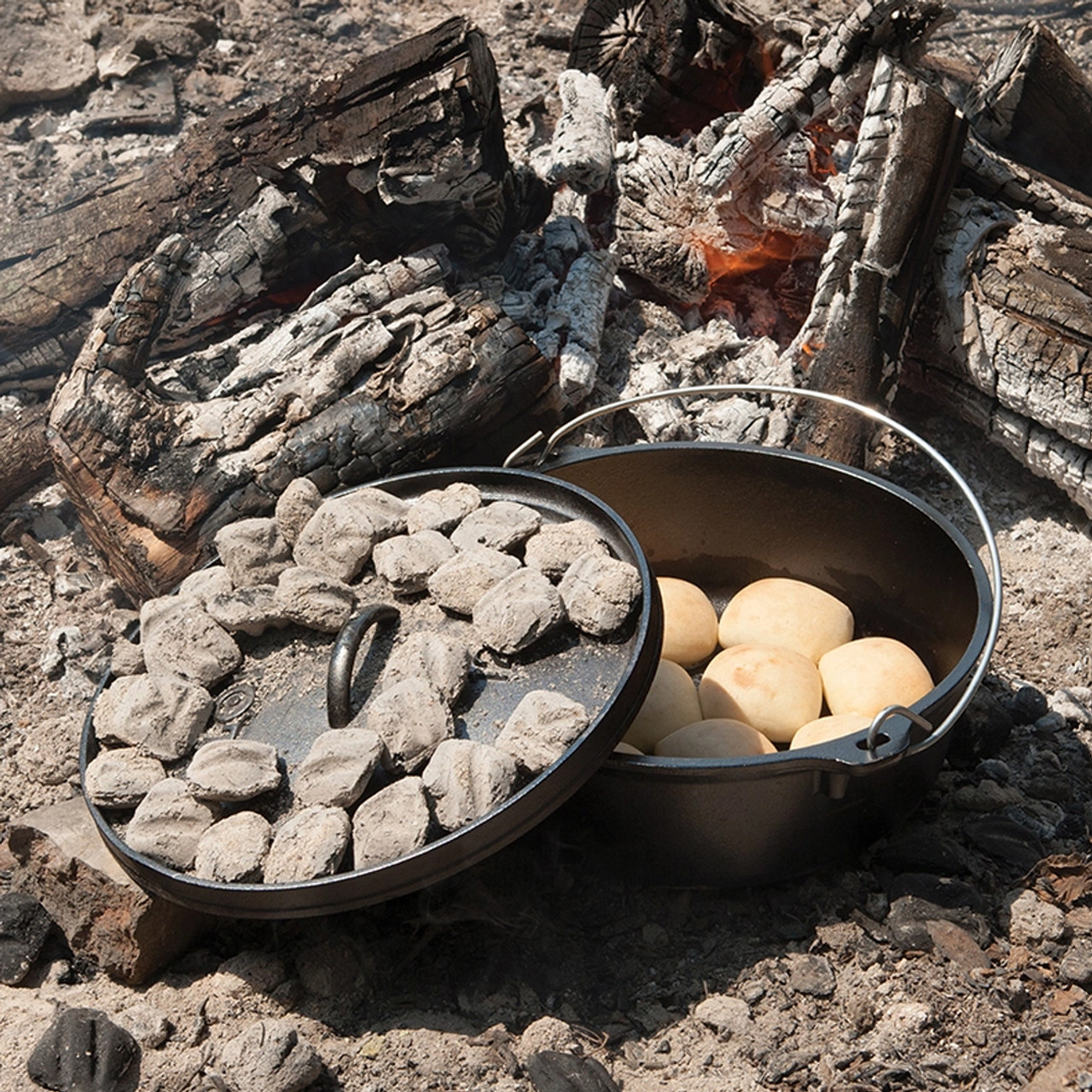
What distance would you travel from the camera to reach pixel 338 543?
1.64m

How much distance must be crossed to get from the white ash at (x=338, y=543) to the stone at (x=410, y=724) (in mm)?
336

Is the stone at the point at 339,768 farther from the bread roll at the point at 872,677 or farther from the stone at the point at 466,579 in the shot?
the bread roll at the point at 872,677

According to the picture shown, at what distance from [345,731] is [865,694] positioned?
1013mm

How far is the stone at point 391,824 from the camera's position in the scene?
1.24m

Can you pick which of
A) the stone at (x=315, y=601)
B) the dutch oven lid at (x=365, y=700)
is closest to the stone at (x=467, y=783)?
the dutch oven lid at (x=365, y=700)

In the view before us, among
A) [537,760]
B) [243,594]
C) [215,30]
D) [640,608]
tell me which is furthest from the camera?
[215,30]

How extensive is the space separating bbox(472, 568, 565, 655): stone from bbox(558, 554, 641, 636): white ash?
0.08 ft

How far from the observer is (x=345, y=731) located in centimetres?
134

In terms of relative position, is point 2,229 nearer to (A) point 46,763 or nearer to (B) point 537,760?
(A) point 46,763

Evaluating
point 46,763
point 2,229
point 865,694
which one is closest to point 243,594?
point 46,763

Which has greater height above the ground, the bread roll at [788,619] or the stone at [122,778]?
the stone at [122,778]

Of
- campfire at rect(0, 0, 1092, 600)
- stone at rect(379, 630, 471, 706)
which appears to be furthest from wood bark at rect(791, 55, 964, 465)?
stone at rect(379, 630, 471, 706)

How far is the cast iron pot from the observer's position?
1456 mm

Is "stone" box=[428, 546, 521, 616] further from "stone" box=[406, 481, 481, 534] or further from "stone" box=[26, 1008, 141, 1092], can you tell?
"stone" box=[26, 1008, 141, 1092]
